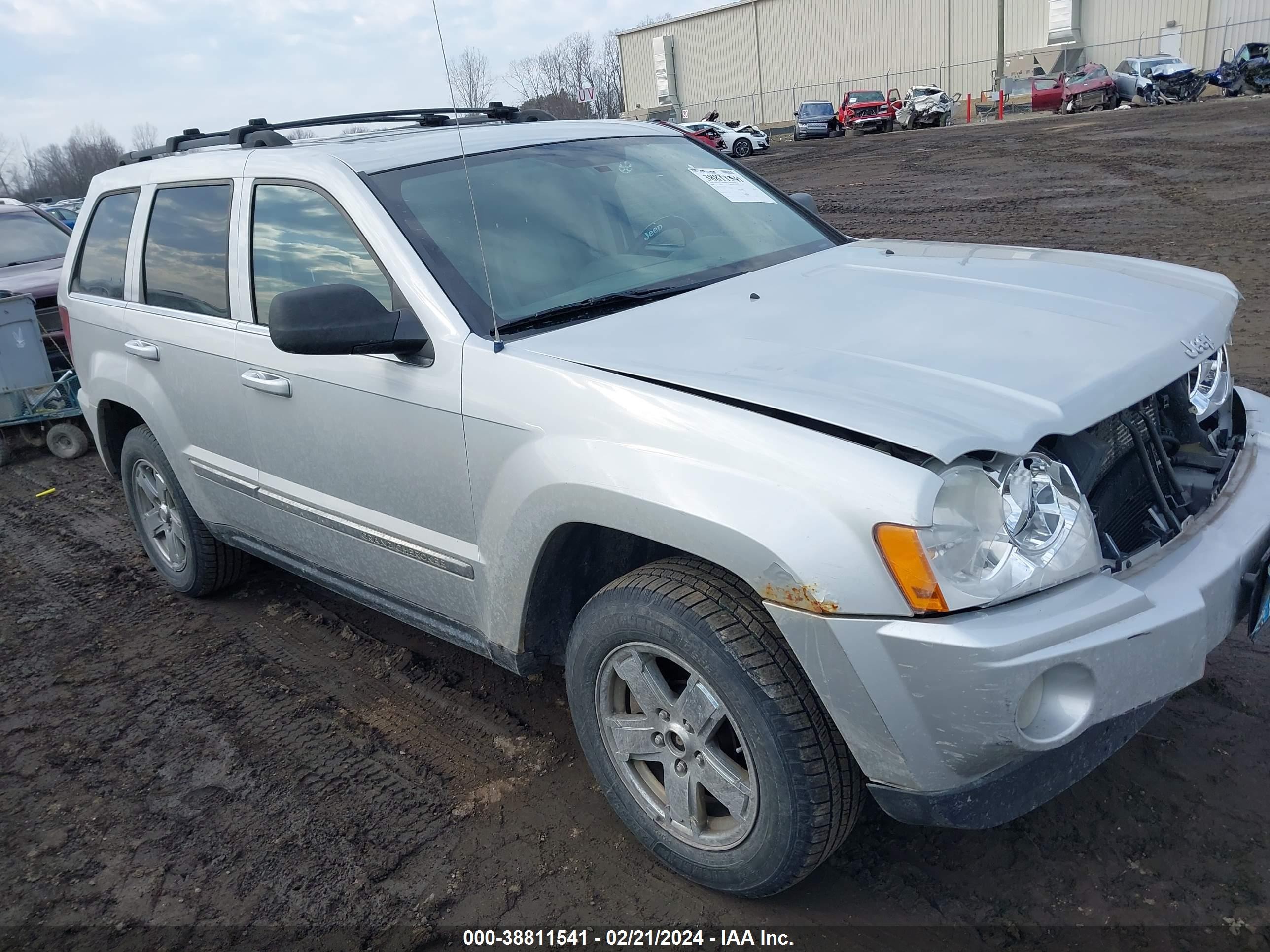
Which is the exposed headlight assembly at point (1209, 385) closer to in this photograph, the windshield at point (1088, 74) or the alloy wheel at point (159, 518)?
the alloy wheel at point (159, 518)

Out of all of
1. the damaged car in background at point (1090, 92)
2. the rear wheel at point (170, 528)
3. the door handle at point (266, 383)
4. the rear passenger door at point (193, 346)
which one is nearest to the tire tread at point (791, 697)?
the door handle at point (266, 383)

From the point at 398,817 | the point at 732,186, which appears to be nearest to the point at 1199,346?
the point at 732,186

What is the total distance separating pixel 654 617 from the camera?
7.77 ft

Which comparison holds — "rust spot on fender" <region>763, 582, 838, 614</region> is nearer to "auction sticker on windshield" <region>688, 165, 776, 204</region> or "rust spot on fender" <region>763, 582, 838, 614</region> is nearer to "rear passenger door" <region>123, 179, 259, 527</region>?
"auction sticker on windshield" <region>688, 165, 776, 204</region>

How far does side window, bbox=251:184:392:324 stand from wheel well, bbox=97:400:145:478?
4.77 feet

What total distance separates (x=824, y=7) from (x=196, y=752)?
50935 mm

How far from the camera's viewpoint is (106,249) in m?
4.52

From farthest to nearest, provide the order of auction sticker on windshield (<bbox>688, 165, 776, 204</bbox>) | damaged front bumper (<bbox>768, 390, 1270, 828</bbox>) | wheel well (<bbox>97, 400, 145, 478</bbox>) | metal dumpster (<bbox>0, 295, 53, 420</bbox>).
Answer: metal dumpster (<bbox>0, 295, 53, 420</bbox>) → wheel well (<bbox>97, 400, 145, 478</bbox>) → auction sticker on windshield (<bbox>688, 165, 776, 204</bbox>) → damaged front bumper (<bbox>768, 390, 1270, 828</bbox>)

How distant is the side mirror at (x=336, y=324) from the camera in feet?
8.73

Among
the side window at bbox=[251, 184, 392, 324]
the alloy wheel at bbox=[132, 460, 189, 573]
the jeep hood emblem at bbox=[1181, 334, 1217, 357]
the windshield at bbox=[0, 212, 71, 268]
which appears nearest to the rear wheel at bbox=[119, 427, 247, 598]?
the alloy wheel at bbox=[132, 460, 189, 573]

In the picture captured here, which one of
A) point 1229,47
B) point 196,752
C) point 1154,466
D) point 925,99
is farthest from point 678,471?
point 1229,47

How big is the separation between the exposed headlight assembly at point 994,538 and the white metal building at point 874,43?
42.8 m

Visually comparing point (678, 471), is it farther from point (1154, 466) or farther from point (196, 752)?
point (196, 752)

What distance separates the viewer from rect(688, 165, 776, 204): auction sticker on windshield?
3836 mm
